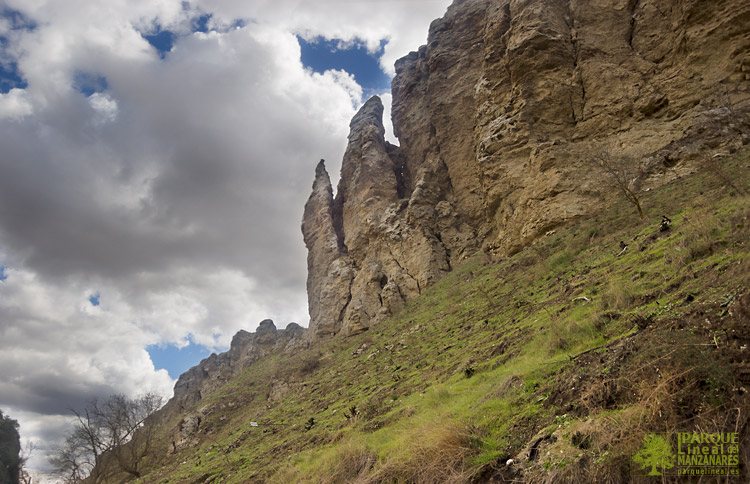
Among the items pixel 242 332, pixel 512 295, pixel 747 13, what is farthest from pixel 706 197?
pixel 242 332

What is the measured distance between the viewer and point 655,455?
3.08 metres

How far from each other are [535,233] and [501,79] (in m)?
15.9

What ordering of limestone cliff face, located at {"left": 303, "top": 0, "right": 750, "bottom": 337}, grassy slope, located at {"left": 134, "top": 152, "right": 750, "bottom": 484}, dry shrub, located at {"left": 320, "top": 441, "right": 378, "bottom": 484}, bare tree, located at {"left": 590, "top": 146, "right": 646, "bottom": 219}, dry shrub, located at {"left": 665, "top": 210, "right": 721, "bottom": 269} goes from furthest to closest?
1. limestone cliff face, located at {"left": 303, "top": 0, "right": 750, "bottom": 337}
2. bare tree, located at {"left": 590, "top": 146, "right": 646, "bottom": 219}
3. dry shrub, located at {"left": 665, "top": 210, "right": 721, "bottom": 269}
4. dry shrub, located at {"left": 320, "top": 441, "right": 378, "bottom": 484}
5. grassy slope, located at {"left": 134, "top": 152, "right": 750, "bottom": 484}

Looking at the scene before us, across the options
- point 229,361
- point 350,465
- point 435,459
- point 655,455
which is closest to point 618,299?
point 655,455

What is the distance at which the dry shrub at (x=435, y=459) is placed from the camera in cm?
447

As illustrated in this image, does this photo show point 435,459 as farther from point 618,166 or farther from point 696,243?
point 618,166

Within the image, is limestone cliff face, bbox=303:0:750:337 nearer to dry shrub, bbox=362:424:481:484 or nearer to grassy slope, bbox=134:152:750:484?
grassy slope, bbox=134:152:750:484

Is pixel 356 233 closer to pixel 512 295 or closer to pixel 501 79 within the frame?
pixel 501 79

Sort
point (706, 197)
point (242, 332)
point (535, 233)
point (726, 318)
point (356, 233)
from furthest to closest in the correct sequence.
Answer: point (242, 332) < point (356, 233) < point (535, 233) < point (706, 197) < point (726, 318)

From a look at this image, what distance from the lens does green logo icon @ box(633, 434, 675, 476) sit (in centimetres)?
295

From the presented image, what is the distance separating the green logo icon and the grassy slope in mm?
67

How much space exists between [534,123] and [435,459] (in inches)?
1159

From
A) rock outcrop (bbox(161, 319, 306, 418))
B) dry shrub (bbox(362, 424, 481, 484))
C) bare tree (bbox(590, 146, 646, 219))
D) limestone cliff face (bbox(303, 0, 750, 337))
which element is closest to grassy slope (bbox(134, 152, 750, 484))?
dry shrub (bbox(362, 424, 481, 484))

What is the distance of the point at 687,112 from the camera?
23094 mm
